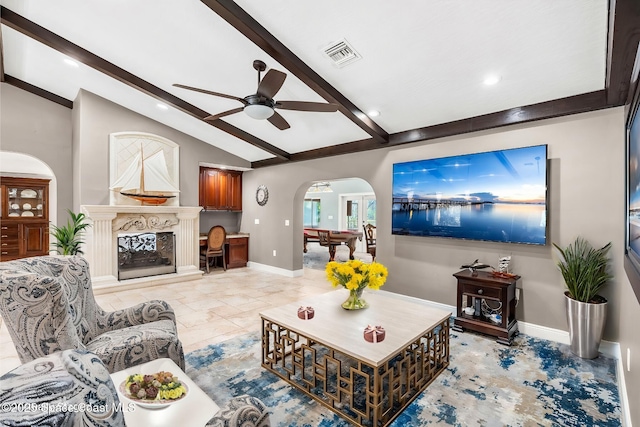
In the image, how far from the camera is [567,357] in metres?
2.83

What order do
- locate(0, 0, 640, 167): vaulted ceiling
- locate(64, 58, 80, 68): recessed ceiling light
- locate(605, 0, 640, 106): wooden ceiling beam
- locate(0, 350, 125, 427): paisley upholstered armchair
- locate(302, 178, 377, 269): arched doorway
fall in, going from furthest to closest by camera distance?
locate(302, 178, 377, 269): arched doorway, locate(64, 58, 80, 68): recessed ceiling light, locate(0, 0, 640, 167): vaulted ceiling, locate(605, 0, 640, 106): wooden ceiling beam, locate(0, 350, 125, 427): paisley upholstered armchair

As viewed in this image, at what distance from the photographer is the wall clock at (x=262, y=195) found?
6879 mm

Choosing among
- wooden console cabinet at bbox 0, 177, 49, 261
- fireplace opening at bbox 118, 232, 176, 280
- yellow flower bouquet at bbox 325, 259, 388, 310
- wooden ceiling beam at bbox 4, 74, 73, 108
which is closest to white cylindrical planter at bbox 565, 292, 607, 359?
yellow flower bouquet at bbox 325, 259, 388, 310

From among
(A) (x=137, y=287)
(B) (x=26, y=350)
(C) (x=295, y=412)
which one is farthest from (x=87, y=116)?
(C) (x=295, y=412)

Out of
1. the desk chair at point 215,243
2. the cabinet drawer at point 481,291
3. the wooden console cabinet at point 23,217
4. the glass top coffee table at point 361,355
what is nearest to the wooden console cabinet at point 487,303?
the cabinet drawer at point 481,291

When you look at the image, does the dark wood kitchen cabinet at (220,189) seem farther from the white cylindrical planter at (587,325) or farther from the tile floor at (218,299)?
the white cylindrical planter at (587,325)

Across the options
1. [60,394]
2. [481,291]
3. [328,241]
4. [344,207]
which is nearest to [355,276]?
[481,291]

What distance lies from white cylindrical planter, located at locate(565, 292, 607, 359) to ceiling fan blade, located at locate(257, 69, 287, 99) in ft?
11.6

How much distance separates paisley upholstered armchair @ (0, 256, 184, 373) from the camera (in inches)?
54.5

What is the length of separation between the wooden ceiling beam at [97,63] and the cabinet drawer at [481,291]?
422 centimetres

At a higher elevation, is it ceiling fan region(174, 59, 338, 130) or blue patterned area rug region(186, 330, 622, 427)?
ceiling fan region(174, 59, 338, 130)

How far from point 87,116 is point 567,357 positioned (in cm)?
743

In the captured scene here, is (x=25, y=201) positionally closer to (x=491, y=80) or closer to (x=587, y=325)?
(x=491, y=80)

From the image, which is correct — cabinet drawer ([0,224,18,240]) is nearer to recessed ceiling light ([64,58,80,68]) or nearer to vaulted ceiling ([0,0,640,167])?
vaulted ceiling ([0,0,640,167])
